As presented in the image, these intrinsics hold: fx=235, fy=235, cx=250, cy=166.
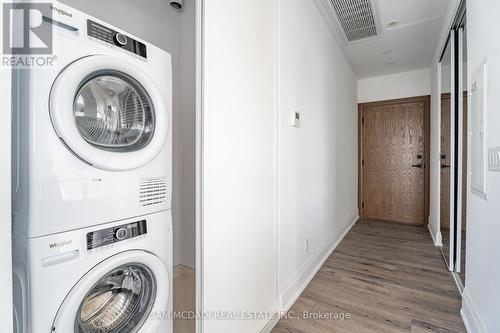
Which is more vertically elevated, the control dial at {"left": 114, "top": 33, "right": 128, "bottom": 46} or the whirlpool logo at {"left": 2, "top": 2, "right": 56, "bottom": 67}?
the control dial at {"left": 114, "top": 33, "right": 128, "bottom": 46}

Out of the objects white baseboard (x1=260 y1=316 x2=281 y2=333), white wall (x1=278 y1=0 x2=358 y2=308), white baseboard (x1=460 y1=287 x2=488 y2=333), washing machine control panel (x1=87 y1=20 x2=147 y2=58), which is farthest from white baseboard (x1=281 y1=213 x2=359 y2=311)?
washing machine control panel (x1=87 y1=20 x2=147 y2=58)

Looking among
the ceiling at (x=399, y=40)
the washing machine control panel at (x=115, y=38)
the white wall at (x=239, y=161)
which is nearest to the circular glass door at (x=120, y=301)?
the white wall at (x=239, y=161)

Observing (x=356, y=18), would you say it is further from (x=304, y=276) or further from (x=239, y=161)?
(x=304, y=276)

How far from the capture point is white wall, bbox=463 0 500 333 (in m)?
1.16

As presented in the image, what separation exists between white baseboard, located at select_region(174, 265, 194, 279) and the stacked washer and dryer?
874 mm

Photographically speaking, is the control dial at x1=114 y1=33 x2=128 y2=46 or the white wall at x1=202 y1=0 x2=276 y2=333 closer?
the control dial at x1=114 y1=33 x2=128 y2=46

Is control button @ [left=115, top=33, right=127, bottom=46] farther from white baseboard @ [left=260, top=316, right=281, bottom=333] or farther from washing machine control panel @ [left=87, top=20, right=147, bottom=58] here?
white baseboard @ [left=260, top=316, right=281, bottom=333]

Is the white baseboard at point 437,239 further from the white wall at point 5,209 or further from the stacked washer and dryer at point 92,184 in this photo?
the white wall at point 5,209

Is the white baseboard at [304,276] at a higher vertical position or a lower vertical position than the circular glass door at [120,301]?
lower

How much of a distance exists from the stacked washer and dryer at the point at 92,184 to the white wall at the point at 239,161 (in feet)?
0.67

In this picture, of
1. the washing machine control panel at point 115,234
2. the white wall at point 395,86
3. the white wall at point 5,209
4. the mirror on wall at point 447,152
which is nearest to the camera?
the white wall at point 5,209

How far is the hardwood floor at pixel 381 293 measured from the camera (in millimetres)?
1572

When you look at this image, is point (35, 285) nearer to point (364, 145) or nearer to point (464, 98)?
point (464, 98)

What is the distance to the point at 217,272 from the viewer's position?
45.1 inches
